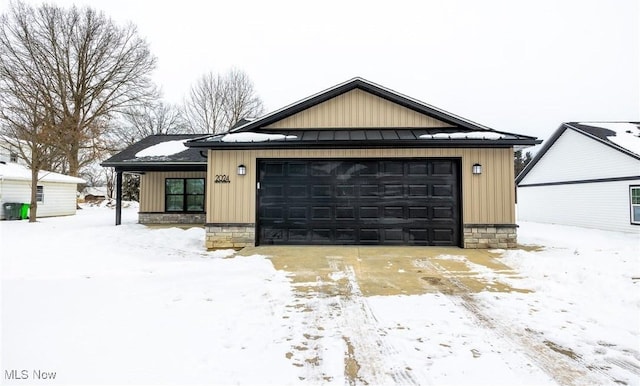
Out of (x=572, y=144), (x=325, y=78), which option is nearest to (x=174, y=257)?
(x=572, y=144)

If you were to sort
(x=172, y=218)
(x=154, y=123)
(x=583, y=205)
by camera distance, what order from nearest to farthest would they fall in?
(x=583, y=205) < (x=172, y=218) < (x=154, y=123)

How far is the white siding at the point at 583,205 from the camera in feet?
35.8

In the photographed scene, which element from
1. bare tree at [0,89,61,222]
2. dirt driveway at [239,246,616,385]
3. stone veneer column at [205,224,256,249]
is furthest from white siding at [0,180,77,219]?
dirt driveway at [239,246,616,385]

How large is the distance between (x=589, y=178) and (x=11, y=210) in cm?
2631

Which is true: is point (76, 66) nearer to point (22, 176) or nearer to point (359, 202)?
point (22, 176)

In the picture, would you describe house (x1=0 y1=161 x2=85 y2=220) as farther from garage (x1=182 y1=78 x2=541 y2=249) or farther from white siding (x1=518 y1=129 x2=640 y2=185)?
white siding (x1=518 y1=129 x2=640 y2=185)

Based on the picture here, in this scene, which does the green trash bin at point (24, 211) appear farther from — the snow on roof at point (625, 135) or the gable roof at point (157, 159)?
the snow on roof at point (625, 135)

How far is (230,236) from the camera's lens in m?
7.58

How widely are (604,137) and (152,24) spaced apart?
1092 inches

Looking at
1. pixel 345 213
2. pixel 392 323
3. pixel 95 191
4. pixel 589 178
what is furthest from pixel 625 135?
pixel 95 191

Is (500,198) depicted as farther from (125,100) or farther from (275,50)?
(275,50)

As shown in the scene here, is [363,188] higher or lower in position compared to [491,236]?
higher

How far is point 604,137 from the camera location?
37.9 feet

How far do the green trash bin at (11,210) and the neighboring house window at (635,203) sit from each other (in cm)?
2632
